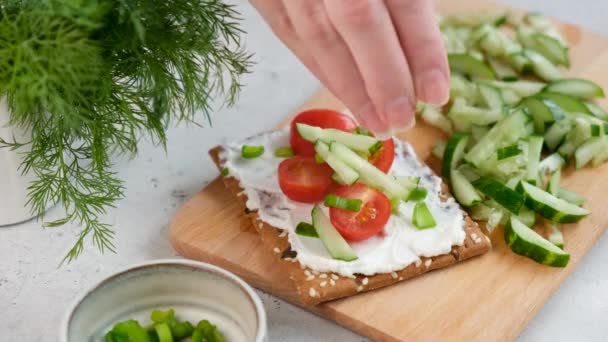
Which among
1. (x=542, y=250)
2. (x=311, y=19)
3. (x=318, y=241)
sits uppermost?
(x=311, y=19)

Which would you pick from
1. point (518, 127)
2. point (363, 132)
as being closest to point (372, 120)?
point (363, 132)

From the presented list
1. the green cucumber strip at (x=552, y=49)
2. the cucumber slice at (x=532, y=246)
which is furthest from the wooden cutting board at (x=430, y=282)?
the green cucumber strip at (x=552, y=49)

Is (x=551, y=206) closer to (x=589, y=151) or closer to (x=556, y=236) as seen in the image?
(x=556, y=236)

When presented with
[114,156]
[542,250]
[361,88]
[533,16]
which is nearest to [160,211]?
[114,156]

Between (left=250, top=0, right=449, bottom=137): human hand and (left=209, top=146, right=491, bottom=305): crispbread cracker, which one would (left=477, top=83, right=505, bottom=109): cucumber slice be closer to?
(left=209, top=146, right=491, bottom=305): crispbread cracker

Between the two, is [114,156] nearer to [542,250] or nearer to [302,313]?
[302,313]

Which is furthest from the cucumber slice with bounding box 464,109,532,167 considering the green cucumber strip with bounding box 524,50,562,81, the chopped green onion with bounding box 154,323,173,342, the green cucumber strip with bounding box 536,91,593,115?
the chopped green onion with bounding box 154,323,173,342
